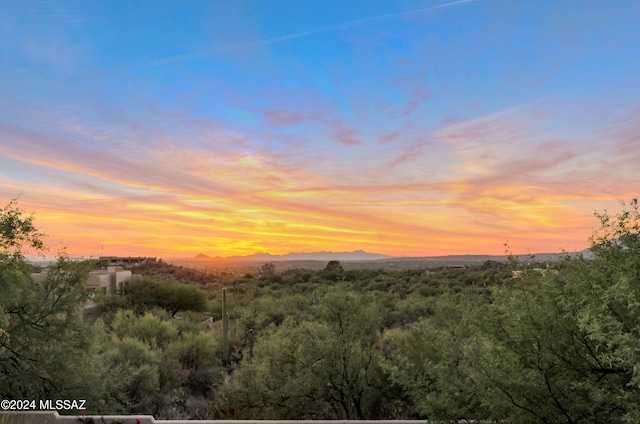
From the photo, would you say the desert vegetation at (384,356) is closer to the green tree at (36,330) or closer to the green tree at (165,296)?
the green tree at (36,330)

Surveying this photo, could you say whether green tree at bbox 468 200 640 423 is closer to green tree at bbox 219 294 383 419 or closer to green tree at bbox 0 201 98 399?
green tree at bbox 219 294 383 419

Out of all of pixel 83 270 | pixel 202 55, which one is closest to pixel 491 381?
pixel 83 270

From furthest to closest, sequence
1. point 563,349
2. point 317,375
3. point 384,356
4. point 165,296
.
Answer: point 165,296
point 384,356
point 317,375
point 563,349

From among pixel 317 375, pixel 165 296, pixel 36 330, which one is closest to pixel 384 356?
pixel 317 375

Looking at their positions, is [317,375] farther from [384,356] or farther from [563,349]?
[563,349]

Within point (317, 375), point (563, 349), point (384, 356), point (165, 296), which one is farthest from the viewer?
point (165, 296)

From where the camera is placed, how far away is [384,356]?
1083cm

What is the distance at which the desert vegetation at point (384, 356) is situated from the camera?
5297 mm

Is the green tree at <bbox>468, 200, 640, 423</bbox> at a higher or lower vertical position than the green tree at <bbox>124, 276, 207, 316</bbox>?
higher

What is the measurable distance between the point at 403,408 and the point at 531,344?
4.55m

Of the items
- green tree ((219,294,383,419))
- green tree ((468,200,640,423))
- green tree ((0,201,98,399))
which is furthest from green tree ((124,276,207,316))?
green tree ((468,200,640,423))

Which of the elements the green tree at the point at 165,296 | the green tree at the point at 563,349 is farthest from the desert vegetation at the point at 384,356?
the green tree at the point at 165,296

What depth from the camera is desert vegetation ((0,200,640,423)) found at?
5297 mm

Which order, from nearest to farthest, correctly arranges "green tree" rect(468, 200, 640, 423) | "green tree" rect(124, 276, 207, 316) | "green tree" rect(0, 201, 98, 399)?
"green tree" rect(468, 200, 640, 423)
"green tree" rect(0, 201, 98, 399)
"green tree" rect(124, 276, 207, 316)
